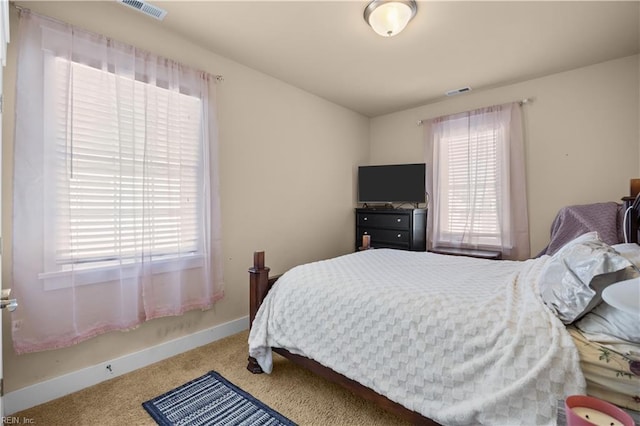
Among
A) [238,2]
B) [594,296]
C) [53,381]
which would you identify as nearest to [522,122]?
[594,296]

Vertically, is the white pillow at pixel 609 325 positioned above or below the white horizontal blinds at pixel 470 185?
below

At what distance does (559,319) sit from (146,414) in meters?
2.08

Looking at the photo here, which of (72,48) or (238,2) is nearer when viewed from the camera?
(72,48)

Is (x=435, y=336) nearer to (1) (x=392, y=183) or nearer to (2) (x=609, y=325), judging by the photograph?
(2) (x=609, y=325)

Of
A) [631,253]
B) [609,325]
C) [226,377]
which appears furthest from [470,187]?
[226,377]

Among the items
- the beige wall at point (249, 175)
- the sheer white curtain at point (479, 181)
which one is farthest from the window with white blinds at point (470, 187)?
the beige wall at point (249, 175)

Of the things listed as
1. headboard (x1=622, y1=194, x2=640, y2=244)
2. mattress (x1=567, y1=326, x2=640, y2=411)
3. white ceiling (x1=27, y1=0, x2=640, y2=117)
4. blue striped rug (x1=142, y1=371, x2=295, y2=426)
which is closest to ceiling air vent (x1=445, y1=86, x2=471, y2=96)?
white ceiling (x1=27, y1=0, x2=640, y2=117)

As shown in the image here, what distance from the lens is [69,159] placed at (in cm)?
182

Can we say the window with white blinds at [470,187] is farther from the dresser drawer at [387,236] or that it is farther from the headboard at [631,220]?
the headboard at [631,220]

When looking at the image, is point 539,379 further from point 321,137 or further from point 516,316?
point 321,137

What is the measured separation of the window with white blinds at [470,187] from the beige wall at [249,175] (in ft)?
3.98

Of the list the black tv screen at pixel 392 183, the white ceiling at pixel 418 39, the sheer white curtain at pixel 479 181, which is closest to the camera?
the white ceiling at pixel 418 39

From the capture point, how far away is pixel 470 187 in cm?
357

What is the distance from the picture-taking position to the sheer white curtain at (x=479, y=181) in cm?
326
